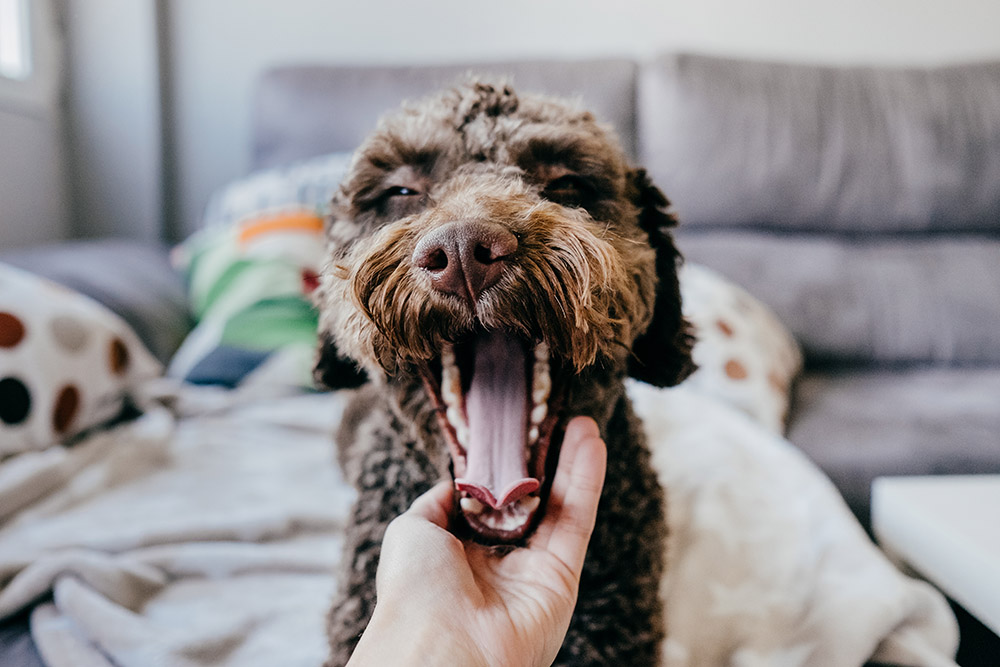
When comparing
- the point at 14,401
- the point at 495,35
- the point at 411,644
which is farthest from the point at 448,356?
the point at 495,35

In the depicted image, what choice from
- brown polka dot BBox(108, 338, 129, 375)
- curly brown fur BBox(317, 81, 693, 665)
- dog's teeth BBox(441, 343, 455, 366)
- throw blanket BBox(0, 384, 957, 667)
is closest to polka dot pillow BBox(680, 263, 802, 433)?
throw blanket BBox(0, 384, 957, 667)

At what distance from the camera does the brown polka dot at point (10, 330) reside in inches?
52.4

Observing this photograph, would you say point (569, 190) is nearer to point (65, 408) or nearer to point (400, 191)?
point (400, 191)

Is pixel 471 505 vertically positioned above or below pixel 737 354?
above

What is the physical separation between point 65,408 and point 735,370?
159 centimetres

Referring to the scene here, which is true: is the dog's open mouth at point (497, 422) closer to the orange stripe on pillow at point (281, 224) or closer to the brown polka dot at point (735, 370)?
the brown polka dot at point (735, 370)

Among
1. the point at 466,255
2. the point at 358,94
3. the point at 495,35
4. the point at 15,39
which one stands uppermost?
the point at 495,35

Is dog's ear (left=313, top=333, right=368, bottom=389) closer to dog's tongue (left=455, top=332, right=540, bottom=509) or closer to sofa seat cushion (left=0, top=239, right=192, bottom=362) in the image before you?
dog's tongue (left=455, top=332, right=540, bottom=509)

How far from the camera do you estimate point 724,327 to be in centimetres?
171

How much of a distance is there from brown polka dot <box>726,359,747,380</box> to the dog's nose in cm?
113

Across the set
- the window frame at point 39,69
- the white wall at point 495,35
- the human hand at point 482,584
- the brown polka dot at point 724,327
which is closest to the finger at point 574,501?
the human hand at point 482,584

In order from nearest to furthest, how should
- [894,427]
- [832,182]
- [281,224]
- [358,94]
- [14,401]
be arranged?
[14,401] → [894,427] → [281,224] → [832,182] → [358,94]

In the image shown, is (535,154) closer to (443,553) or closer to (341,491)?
(443,553)

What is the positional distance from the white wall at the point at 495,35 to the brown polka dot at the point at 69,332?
→ 1725mm
